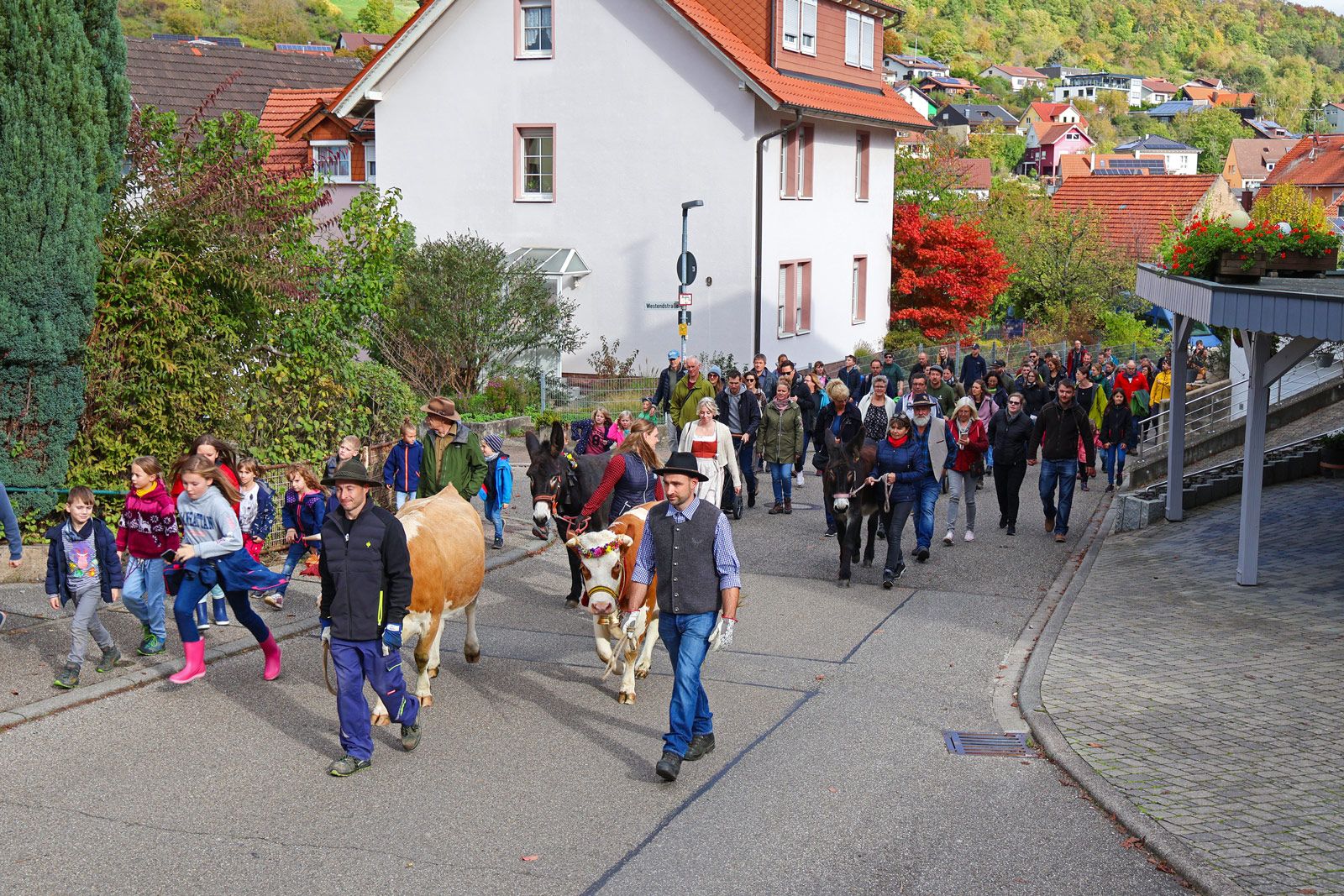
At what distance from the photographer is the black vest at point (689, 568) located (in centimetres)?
832

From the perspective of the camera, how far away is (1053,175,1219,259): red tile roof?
54.2m

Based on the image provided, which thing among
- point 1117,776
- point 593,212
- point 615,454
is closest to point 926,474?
point 615,454

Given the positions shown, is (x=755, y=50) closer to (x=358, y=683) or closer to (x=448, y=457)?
(x=448, y=457)

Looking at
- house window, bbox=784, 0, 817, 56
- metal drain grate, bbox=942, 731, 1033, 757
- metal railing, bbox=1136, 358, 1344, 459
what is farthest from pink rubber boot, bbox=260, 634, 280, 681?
house window, bbox=784, 0, 817, 56

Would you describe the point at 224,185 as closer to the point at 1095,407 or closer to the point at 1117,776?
the point at 1117,776

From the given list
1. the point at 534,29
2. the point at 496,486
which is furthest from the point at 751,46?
the point at 496,486

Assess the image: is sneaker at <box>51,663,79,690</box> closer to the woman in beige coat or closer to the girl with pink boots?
the girl with pink boots

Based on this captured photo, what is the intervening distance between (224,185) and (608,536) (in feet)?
24.1

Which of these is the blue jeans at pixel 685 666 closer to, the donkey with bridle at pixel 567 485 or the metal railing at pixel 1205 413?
the donkey with bridle at pixel 567 485

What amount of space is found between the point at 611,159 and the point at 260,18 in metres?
85.7

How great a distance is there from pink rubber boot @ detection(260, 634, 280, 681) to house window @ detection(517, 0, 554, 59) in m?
21.1

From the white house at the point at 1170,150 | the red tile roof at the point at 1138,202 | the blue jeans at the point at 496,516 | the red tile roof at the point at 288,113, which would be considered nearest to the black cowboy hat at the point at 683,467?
the blue jeans at the point at 496,516

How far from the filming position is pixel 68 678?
32.1 feet

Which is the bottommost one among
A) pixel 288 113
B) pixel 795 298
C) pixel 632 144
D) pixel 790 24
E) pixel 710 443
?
pixel 710 443
